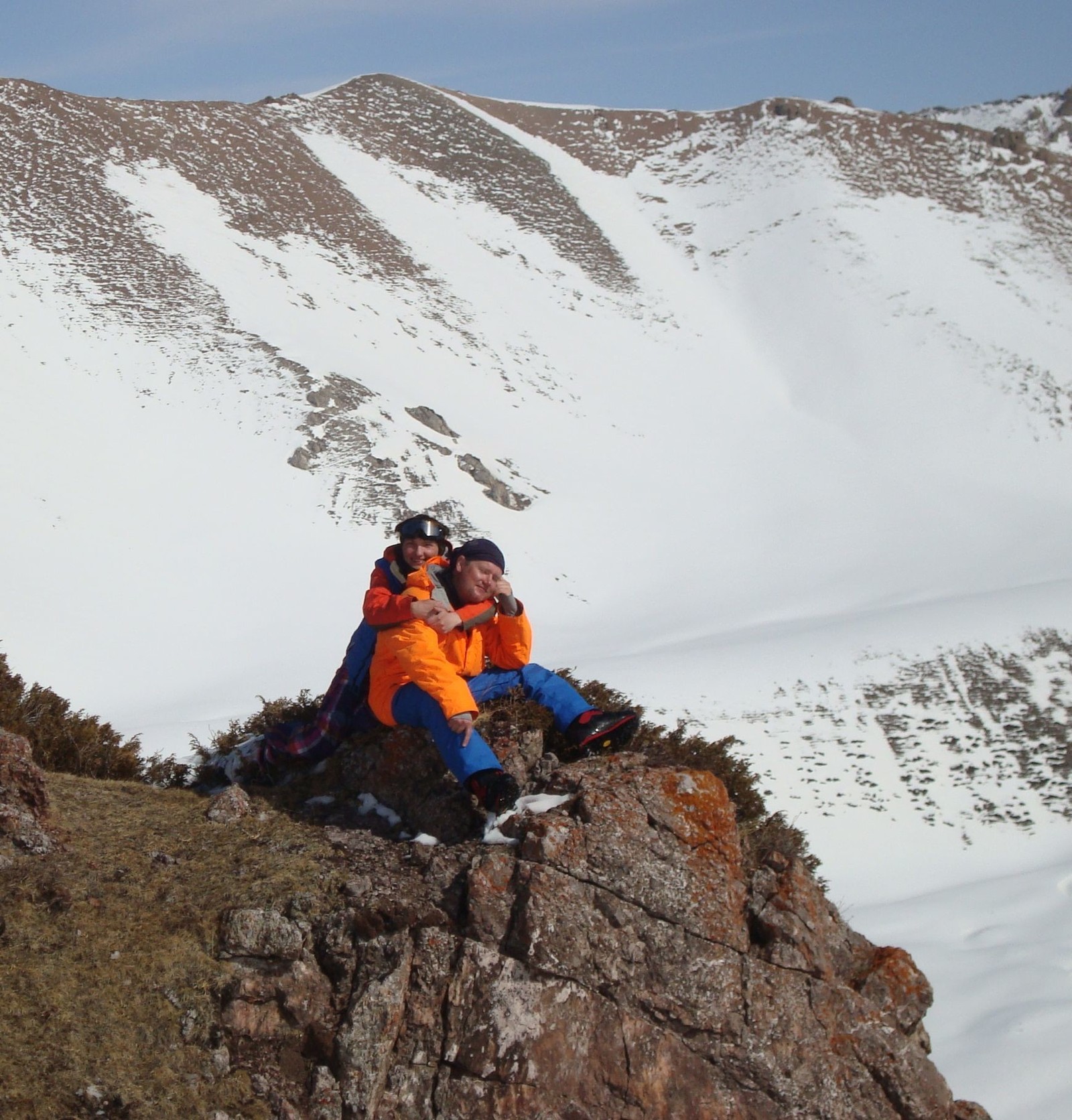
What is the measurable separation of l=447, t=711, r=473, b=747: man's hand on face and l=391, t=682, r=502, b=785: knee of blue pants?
18 millimetres

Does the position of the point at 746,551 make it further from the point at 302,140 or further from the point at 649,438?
the point at 302,140

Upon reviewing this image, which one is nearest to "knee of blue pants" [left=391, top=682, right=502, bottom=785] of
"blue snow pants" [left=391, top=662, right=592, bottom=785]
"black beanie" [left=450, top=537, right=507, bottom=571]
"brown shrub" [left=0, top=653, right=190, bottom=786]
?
"blue snow pants" [left=391, top=662, right=592, bottom=785]

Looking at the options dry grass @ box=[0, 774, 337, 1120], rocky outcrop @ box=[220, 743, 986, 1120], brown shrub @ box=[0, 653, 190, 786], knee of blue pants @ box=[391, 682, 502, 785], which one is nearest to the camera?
dry grass @ box=[0, 774, 337, 1120]

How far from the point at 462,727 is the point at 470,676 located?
1.08 m

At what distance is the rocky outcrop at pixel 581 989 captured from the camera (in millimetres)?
4426

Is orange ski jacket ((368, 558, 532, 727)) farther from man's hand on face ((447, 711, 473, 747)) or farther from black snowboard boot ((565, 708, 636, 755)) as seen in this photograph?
black snowboard boot ((565, 708, 636, 755))

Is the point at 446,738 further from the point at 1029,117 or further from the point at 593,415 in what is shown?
the point at 1029,117

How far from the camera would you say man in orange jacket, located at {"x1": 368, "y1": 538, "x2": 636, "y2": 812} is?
5.81m

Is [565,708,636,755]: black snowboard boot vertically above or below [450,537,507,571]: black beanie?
below

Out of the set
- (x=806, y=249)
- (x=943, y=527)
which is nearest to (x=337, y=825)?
(x=943, y=527)

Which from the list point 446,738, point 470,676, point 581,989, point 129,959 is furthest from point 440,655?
point 129,959

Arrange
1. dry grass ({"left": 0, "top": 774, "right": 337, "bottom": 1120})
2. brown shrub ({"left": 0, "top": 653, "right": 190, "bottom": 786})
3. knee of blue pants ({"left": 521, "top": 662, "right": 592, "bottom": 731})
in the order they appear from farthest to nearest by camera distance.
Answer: brown shrub ({"left": 0, "top": 653, "right": 190, "bottom": 786}) < knee of blue pants ({"left": 521, "top": 662, "right": 592, "bottom": 731}) < dry grass ({"left": 0, "top": 774, "right": 337, "bottom": 1120})

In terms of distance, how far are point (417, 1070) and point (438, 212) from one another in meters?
55.1

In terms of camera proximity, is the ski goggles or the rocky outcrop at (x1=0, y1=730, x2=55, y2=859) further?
the ski goggles
